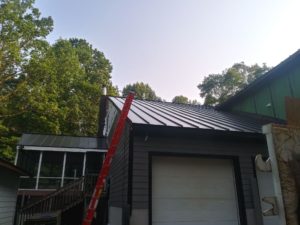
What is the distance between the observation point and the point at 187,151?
624 cm

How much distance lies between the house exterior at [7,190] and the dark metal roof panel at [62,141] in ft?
15.3

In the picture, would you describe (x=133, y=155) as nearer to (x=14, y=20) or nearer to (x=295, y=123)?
(x=295, y=123)

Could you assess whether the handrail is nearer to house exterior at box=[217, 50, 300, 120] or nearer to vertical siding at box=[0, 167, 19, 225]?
vertical siding at box=[0, 167, 19, 225]

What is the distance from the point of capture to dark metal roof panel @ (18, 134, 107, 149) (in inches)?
641

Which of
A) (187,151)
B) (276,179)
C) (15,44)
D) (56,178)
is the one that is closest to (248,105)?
(187,151)

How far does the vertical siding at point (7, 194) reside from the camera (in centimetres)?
920

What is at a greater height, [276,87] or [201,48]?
[201,48]

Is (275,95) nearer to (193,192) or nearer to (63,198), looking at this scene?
(193,192)

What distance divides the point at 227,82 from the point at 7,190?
32087 millimetres

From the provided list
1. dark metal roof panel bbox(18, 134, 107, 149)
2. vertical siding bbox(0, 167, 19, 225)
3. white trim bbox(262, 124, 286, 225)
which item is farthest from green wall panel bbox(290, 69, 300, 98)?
dark metal roof panel bbox(18, 134, 107, 149)

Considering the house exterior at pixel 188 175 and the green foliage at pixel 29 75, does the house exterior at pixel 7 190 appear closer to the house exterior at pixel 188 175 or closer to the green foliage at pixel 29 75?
the house exterior at pixel 188 175

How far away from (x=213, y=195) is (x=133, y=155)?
7.82ft

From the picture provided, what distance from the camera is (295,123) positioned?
1.48 metres

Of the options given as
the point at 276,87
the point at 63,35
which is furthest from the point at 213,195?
the point at 63,35
